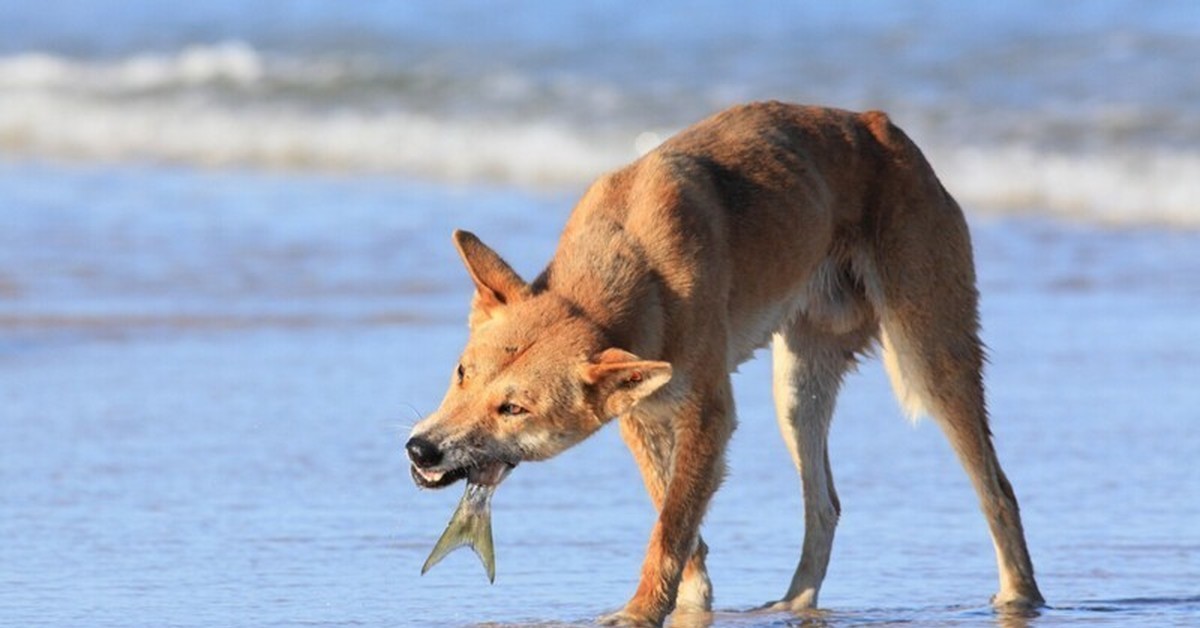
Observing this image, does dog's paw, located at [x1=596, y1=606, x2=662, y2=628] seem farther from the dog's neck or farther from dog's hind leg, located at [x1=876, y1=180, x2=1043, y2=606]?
dog's hind leg, located at [x1=876, y1=180, x2=1043, y2=606]

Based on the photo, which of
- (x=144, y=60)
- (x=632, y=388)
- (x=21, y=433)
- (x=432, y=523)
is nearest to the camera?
(x=632, y=388)

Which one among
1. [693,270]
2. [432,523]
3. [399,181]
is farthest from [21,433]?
[399,181]

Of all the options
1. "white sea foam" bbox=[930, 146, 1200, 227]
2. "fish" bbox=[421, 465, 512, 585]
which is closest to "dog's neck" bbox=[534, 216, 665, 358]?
"fish" bbox=[421, 465, 512, 585]

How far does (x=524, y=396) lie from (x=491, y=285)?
429 millimetres

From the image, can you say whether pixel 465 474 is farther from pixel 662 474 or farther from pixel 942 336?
pixel 942 336

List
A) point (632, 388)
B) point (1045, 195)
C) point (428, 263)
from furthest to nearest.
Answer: point (1045, 195) < point (428, 263) < point (632, 388)

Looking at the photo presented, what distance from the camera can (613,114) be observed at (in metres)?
20.1

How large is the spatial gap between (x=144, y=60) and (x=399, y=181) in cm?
864

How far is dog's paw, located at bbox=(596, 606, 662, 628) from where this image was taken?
19.2 feet

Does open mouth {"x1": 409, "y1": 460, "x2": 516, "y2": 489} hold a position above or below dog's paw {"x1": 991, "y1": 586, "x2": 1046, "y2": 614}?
above

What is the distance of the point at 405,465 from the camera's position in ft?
26.4

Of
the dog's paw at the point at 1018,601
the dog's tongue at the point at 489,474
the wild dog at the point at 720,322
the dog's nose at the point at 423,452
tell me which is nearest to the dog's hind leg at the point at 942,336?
the wild dog at the point at 720,322

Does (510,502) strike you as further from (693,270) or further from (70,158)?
Result: (70,158)

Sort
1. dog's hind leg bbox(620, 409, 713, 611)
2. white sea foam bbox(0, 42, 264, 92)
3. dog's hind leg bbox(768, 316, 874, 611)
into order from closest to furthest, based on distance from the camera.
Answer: dog's hind leg bbox(620, 409, 713, 611), dog's hind leg bbox(768, 316, 874, 611), white sea foam bbox(0, 42, 264, 92)
